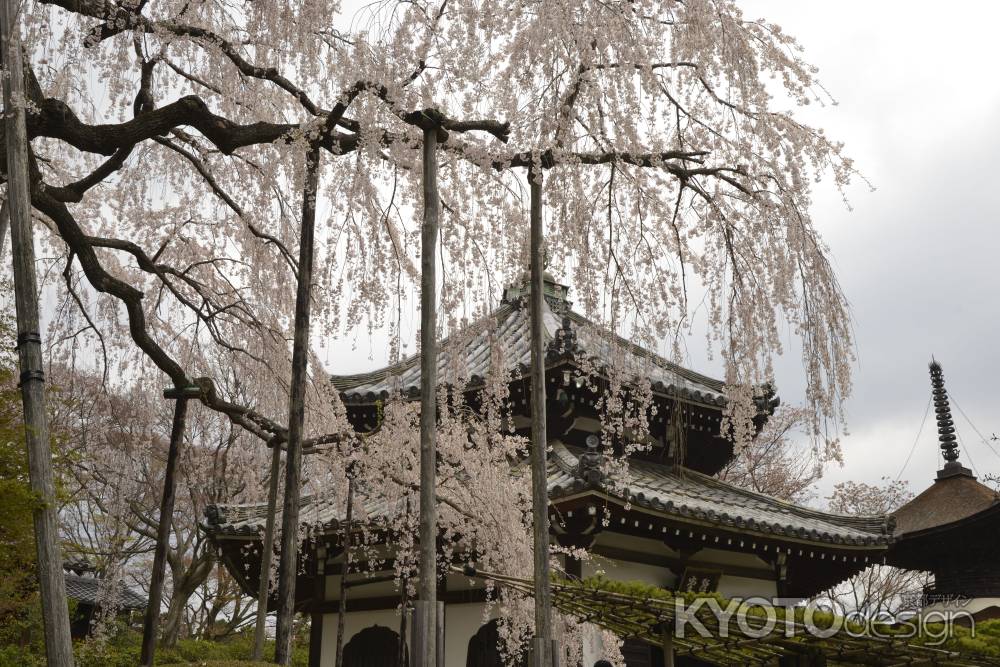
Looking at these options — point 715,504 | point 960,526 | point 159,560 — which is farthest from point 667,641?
point 960,526

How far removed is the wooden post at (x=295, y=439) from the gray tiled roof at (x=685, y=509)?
3206 mm

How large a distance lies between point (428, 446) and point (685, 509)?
524cm

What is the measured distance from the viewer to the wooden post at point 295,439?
18.9 feet

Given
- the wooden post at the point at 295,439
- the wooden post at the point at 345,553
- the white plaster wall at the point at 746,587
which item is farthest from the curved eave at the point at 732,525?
the wooden post at the point at 295,439

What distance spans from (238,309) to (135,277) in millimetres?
2468

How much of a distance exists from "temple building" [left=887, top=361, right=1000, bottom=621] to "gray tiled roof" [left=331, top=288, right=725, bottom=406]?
5.02 meters

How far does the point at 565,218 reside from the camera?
5945 millimetres

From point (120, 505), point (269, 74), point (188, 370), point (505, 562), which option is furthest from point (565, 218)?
point (120, 505)

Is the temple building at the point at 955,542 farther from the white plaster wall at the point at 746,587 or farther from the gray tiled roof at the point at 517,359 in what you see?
the gray tiled roof at the point at 517,359

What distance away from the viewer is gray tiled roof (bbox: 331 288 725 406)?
607 centimetres

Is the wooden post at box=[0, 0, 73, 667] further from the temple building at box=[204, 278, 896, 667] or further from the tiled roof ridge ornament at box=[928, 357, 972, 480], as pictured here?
the tiled roof ridge ornament at box=[928, 357, 972, 480]

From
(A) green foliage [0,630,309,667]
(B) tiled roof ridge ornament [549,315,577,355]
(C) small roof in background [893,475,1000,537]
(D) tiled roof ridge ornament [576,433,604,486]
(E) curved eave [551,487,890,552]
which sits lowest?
(A) green foliage [0,630,309,667]

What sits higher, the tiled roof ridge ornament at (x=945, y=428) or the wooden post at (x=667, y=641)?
the tiled roof ridge ornament at (x=945, y=428)

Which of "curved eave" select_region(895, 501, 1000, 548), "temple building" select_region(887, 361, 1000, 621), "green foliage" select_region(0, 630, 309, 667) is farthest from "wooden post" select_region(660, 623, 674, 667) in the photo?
"curved eave" select_region(895, 501, 1000, 548)
